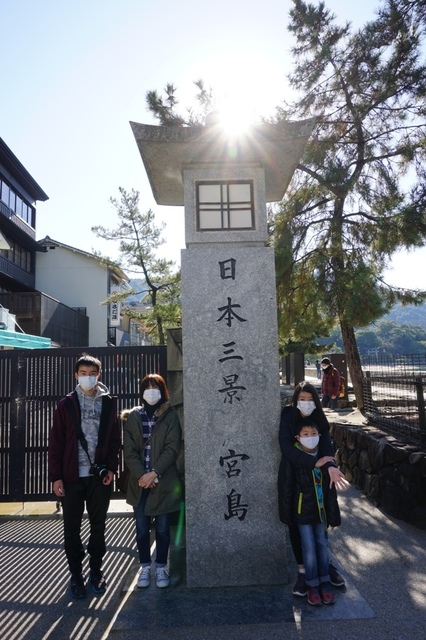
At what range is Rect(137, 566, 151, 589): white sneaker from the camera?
3586mm

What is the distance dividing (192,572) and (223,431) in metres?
1.16

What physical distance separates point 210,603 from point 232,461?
1.05 metres

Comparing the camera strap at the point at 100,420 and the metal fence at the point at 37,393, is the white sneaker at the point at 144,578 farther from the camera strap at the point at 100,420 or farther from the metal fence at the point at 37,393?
the metal fence at the point at 37,393

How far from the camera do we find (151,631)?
3.00 metres

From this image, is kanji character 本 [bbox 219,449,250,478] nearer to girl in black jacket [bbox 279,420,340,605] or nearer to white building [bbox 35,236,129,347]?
girl in black jacket [bbox 279,420,340,605]

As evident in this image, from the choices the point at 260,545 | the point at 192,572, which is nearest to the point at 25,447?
the point at 192,572

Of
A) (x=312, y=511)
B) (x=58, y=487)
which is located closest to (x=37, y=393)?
(x=58, y=487)

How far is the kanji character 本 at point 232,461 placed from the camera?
3.73 metres

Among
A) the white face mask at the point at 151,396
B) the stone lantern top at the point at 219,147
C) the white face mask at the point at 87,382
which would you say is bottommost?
the white face mask at the point at 151,396

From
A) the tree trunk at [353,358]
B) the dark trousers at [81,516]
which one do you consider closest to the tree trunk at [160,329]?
the tree trunk at [353,358]

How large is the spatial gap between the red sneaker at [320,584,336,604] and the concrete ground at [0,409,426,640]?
0.15 ft

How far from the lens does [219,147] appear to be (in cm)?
407

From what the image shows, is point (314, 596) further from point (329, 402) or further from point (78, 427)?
point (329, 402)

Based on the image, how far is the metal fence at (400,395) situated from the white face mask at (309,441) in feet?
Result: 9.73
